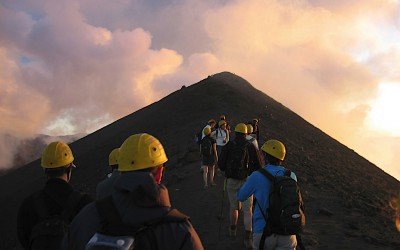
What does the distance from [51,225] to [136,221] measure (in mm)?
2051

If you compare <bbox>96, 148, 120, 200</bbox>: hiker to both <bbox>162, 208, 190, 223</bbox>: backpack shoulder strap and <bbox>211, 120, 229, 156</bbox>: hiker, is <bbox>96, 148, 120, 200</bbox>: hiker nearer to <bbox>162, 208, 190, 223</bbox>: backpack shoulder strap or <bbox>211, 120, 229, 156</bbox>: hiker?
<bbox>162, 208, 190, 223</bbox>: backpack shoulder strap

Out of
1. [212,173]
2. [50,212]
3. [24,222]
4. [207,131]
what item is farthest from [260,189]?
[212,173]

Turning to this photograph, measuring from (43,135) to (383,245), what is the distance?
170014mm

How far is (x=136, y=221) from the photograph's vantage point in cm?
268

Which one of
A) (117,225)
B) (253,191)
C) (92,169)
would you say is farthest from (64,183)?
(92,169)

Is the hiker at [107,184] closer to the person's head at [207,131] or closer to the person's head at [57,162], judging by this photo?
the person's head at [57,162]

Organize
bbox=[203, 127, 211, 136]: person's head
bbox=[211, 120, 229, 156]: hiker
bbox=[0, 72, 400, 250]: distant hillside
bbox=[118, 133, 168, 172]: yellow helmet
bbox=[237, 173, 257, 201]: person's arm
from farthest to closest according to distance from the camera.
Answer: bbox=[211, 120, 229, 156]: hiker → bbox=[203, 127, 211, 136]: person's head → bbox=[0, 72, 400, 250]: distant hillside → bbox=[237, 173, 257, 201]: person's arm → bbox=[118, 133, 168, 172]: yellow helmet

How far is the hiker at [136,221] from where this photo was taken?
105 inches

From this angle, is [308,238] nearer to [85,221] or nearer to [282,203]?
[282,203]

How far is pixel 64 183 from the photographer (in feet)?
15.0

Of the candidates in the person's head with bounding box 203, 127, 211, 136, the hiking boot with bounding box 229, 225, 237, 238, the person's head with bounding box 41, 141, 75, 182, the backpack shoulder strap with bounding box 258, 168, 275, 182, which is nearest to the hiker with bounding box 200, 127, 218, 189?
the person's head with bounding box 203, 127, 211, 136

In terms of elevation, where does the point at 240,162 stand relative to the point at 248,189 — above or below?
above

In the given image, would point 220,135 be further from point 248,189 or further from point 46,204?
point 46,204

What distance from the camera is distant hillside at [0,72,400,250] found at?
13000mm
